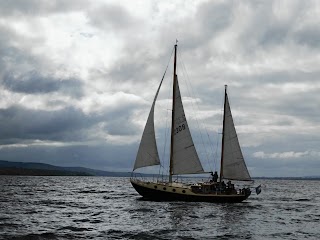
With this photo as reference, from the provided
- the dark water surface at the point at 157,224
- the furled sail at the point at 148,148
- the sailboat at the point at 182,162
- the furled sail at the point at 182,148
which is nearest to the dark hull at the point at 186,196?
the sailboat at the point at 182,162

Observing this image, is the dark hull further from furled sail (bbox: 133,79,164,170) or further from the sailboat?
furled sail (bbox: 133,79,164,170)

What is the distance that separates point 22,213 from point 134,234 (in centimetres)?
1800

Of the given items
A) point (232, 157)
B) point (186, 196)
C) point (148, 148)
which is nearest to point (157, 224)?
point (186, 196)

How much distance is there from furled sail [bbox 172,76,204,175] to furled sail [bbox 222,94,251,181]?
4604 mm

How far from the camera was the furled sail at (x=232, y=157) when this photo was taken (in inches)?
2349

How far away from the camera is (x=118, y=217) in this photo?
146ft

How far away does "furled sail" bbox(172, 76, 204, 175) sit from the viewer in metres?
57.3

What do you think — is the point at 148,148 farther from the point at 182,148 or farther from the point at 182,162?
the point at 182,162

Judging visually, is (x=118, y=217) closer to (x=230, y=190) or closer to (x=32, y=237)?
(x=32, y=237)

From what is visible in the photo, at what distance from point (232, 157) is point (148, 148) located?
12003 millimetres

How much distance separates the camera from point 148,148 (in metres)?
57.2

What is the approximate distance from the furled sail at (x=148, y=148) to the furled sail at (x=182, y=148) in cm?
272

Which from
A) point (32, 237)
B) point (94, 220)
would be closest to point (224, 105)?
point (94, 220)

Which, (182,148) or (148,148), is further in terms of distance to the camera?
(182,148)
